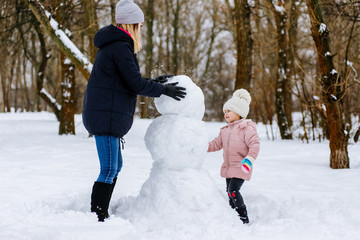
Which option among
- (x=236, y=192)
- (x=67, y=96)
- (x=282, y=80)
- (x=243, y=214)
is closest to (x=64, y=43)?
(x=67, y=96)

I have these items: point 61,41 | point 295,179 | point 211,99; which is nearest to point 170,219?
point 295,179

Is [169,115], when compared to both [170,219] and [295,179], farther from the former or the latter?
[295,179]

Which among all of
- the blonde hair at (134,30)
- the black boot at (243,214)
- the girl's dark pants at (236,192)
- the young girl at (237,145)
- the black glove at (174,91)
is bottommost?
the black boot at (243,214)

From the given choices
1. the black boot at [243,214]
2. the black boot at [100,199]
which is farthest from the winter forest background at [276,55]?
the black boot at [243,214]

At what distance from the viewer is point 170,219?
2.50m

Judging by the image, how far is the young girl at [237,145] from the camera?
286cm

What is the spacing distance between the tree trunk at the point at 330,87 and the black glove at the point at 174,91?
3.04 metres

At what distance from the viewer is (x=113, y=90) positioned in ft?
7.98

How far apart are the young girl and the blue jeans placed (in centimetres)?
106

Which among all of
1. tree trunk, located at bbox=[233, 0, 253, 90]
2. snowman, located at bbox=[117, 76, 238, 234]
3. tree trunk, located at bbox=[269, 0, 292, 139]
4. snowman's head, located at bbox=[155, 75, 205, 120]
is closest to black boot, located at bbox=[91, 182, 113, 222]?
snowman, located at bbox=[117, 76, 238, 234]

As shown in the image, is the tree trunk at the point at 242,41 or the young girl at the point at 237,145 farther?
the tree trunk at the point at 242,41

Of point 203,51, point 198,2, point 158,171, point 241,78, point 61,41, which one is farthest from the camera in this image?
point 203,51

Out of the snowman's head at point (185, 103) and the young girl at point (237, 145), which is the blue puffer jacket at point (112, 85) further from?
the young girl at point (237, 145)

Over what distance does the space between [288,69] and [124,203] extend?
7.84 m
